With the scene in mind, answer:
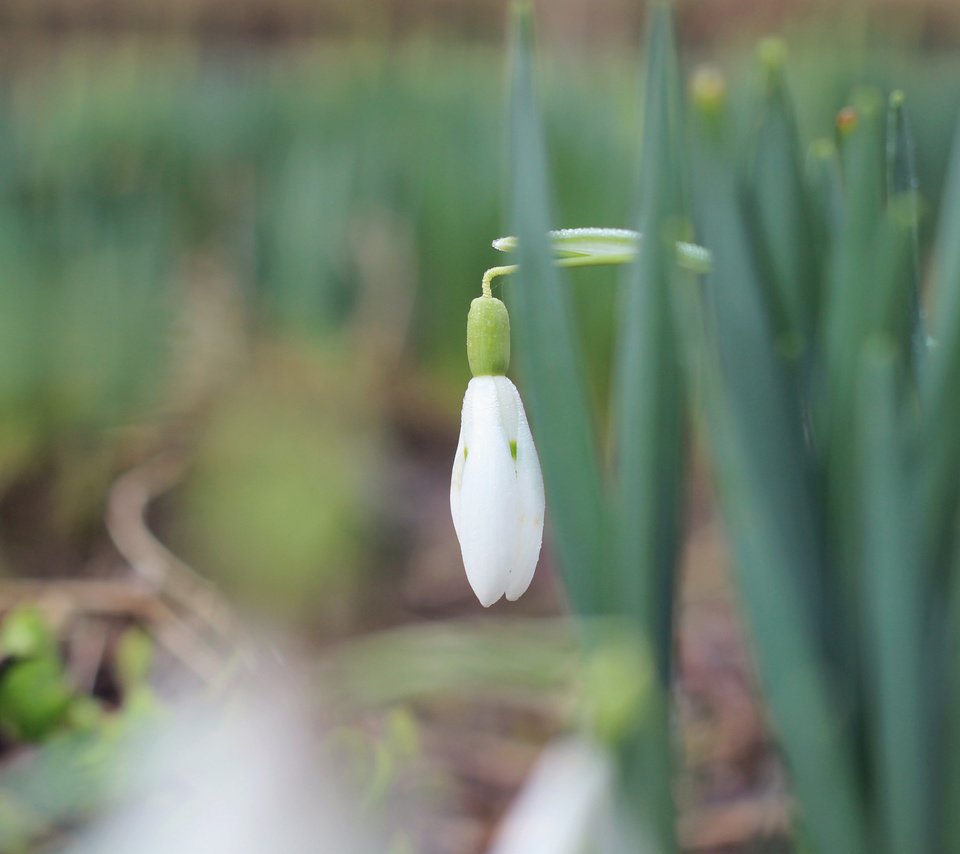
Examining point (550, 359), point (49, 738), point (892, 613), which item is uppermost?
point (550, 359)

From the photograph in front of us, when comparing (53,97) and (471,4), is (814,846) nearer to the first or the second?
(53,97)

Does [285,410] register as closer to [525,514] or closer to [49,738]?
[49,738]

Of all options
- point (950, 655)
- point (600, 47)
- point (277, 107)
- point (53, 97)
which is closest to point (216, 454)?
point (277, 107)

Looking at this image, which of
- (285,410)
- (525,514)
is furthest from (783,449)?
(285,410)

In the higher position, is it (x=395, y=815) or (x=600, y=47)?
(x=600, y=47)

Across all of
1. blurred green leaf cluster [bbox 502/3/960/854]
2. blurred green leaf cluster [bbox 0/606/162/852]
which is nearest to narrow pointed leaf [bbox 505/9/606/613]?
blurred green leaf cluster [bbox 502/3/960/854]

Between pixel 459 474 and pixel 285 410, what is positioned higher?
pixel 459 474

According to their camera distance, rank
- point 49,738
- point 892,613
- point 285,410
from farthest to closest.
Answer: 1. point 285,410
2. point 49,738
3. point 892,613

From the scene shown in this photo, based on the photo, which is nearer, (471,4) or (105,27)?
(105,27)
